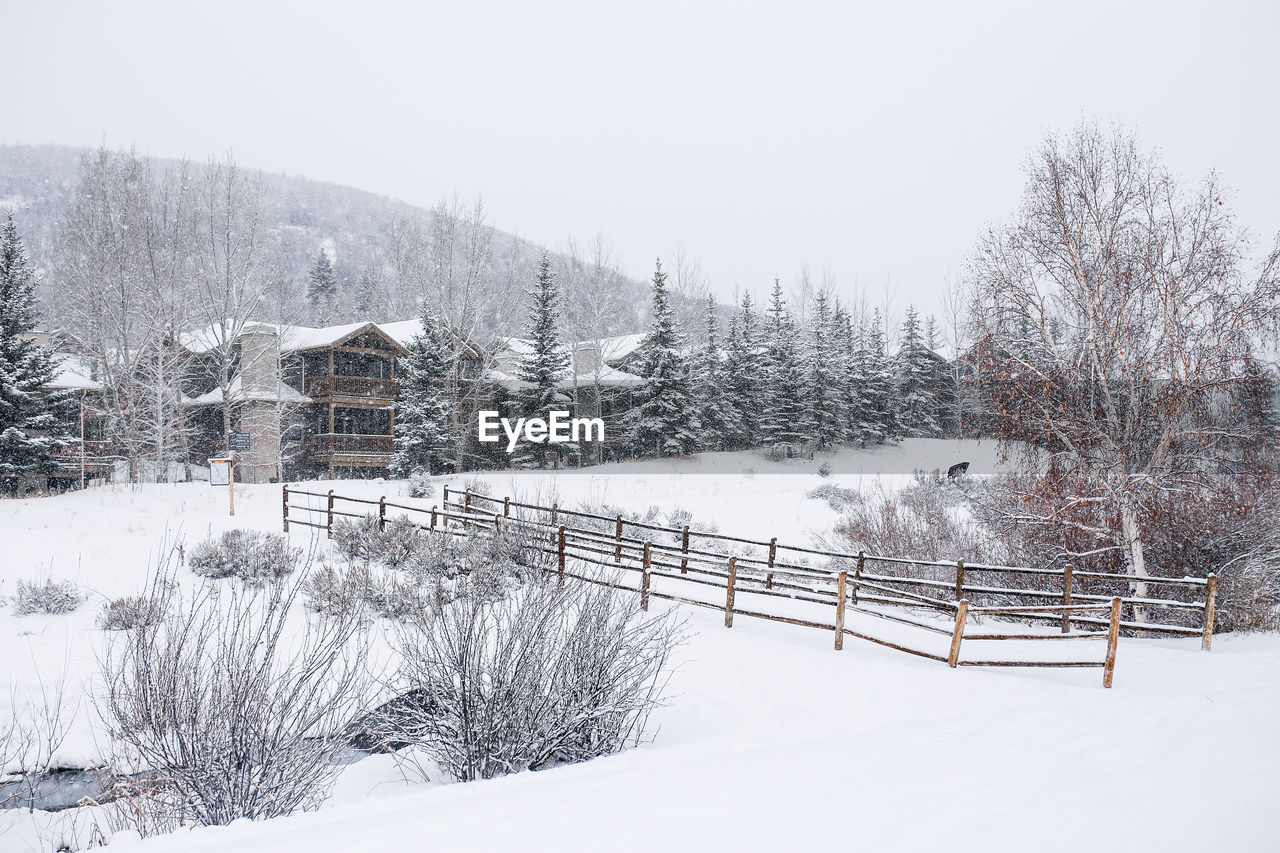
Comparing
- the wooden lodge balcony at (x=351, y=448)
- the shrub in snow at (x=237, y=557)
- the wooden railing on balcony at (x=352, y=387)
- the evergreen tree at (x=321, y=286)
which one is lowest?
the shrub in snow at (x=237, y=557)

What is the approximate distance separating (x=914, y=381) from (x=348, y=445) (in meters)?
39.6

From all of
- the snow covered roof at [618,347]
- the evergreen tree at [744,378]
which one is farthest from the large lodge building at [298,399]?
the evergreen tree at [744,378]

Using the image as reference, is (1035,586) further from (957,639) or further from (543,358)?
(543,358)

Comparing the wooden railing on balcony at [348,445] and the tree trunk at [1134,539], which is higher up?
the wooden railing on balcony at [348,445]

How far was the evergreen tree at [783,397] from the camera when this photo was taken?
43.6 meters

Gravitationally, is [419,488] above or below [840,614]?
above

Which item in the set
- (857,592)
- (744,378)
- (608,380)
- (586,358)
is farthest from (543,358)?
(857,592)

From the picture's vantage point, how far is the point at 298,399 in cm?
3216

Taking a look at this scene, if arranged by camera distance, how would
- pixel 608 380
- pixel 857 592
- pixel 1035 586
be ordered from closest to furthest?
pixel 857 592 < pixel 1035 586 < pixel 608 380

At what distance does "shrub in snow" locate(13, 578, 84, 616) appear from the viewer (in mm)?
11336

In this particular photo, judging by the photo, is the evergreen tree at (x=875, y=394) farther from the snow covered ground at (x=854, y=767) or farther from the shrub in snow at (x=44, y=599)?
the shrub in snow at (x=44, y=599)

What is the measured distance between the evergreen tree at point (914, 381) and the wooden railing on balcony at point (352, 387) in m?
35.0

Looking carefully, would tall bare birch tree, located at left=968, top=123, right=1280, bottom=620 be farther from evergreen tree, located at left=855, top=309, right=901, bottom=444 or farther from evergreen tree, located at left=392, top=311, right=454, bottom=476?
evergreen tree, located at left=855, top=309, right=901, bottom=444

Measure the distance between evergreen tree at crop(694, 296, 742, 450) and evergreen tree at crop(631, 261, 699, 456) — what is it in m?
1.76
